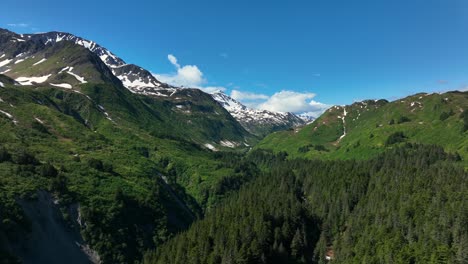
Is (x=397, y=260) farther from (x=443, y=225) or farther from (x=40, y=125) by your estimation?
(x=40, y=125)

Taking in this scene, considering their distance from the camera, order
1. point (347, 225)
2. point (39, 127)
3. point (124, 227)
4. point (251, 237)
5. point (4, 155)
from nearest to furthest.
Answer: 1. point (251, 237)
2. point (124, 227)
3. point (4, 155)
4. point (347, 225)
5. point (39, 127)

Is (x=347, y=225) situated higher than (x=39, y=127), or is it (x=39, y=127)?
(x=39, y=127)

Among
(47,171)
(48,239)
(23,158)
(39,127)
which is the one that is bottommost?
(48,239)

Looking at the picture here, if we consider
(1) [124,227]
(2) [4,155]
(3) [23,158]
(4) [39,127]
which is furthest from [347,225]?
(4) [39,127]

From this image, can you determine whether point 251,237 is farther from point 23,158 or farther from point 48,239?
point 23,158

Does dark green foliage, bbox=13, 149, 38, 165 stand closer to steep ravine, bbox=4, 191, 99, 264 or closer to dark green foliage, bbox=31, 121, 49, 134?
steep ravine, bbox=4, 191, 99, 264

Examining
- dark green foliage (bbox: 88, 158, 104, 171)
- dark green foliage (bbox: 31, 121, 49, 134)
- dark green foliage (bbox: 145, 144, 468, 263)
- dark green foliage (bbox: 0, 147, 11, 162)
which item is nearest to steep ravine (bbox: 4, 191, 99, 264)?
dark green foliage (bbox: 145, 144, 468, 263)

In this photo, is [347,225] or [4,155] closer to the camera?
[4,155]

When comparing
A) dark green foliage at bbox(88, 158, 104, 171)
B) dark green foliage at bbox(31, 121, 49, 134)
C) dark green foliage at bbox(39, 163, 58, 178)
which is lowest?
dark green foliage at bbox(39, 163, 58, 178)

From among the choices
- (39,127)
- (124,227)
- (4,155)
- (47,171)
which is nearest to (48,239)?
(124,227)

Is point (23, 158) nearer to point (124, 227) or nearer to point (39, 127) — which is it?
point (124, 227)

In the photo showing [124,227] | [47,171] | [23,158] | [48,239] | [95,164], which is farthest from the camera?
[95,164]

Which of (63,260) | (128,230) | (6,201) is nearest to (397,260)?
(128,230)
